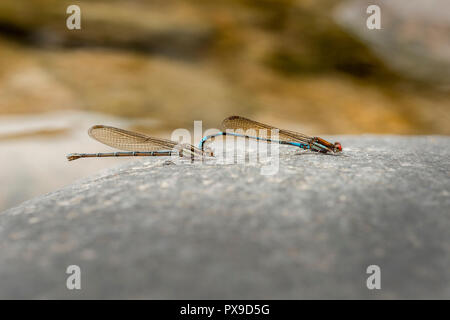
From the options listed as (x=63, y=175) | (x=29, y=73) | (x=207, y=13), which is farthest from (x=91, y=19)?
(x=63, y=175)

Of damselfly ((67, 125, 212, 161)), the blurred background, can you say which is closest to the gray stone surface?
damselfly ((67, 125, 212, 161))
